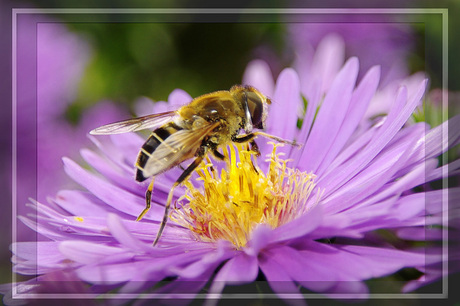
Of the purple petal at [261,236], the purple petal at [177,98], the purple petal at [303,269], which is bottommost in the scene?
the purple petal at [303,269]

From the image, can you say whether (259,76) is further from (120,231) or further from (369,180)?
(120,231)

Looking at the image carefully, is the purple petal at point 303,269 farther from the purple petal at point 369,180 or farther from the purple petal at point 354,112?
the purple petal at point 354,112

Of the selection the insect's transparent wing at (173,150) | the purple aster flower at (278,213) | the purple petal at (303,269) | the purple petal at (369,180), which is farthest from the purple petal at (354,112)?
the purple petal at (303,269)

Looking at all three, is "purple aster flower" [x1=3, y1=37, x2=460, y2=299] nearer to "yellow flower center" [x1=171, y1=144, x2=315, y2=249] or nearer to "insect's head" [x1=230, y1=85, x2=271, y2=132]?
"yellow flower center" [x1=171, y1=144, x2=315, y2=249]

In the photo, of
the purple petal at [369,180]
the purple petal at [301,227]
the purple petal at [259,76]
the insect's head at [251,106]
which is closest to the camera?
the purple petal at [301,227]

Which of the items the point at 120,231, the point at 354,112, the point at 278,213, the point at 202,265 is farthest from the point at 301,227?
the point at 354,112

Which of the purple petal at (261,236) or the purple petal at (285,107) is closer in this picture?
the purple petal at (261,236)
